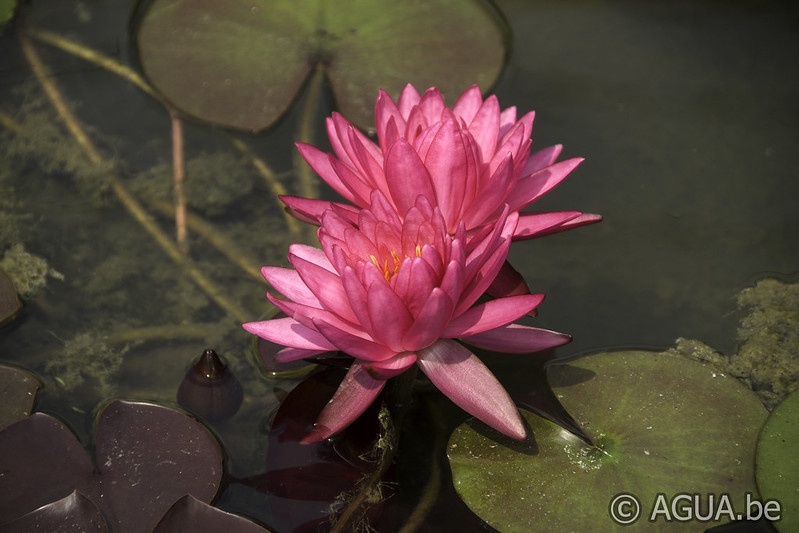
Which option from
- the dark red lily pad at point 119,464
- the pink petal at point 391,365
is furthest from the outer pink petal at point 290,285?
the dark red lily pad at point 119,464

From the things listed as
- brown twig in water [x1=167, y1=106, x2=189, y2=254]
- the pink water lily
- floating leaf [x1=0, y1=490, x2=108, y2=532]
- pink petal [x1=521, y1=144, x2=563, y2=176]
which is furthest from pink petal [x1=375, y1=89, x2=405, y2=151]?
floating leaf [x1=0, y1=490, x2=108, y2=532]

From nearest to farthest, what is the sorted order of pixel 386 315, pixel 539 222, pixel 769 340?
pixel 386 315
pixel 539 222
pixel 769 340

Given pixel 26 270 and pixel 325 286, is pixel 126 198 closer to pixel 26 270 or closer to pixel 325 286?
pixel 26 270

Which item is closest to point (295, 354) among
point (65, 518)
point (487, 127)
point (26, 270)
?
point (65, 518)

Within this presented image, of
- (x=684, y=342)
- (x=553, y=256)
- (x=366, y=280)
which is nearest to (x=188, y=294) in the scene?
(x=366, y=280)

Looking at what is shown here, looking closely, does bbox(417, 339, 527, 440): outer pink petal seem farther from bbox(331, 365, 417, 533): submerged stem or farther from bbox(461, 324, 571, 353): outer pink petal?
bbox(331, 365, 417, 533): submerged stem

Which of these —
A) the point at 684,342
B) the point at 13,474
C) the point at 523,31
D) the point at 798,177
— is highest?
the point at 523,31

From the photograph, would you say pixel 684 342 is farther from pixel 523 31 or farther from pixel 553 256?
pixel 523 31
